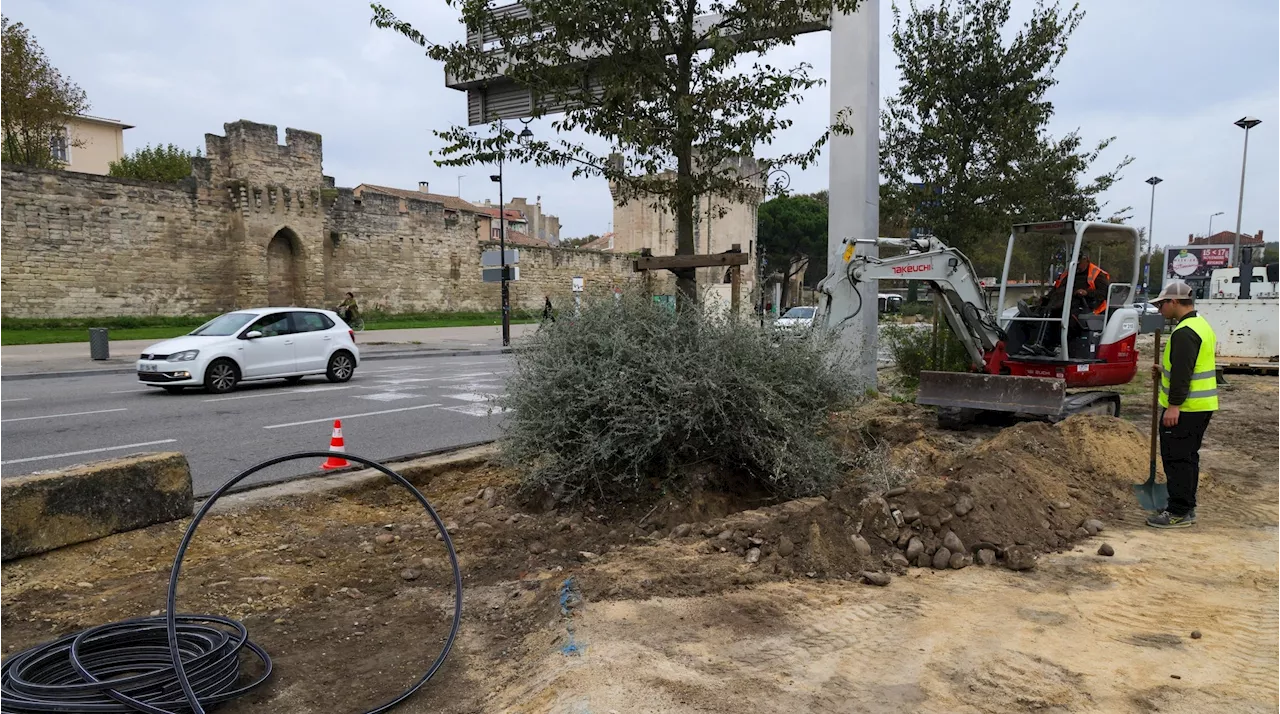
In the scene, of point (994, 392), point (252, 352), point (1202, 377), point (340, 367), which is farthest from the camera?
point (340, 367)

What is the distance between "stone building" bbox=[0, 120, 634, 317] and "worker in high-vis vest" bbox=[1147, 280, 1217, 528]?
17.7 m

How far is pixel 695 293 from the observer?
6953 mm

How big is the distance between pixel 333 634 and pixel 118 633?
850 mm

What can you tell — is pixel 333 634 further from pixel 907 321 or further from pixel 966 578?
pixel 907 321

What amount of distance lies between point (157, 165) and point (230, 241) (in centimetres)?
1991

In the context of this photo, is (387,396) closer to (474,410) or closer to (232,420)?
(474,410)

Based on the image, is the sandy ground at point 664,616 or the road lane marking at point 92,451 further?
the road lane marking at point 92,451

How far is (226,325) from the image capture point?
13.7 meters

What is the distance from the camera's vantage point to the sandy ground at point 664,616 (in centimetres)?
310

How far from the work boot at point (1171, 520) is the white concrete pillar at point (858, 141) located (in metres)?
4.32

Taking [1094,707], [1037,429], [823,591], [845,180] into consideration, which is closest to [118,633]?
[823,591]

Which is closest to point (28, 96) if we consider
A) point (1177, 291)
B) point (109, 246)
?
point (109, 246)

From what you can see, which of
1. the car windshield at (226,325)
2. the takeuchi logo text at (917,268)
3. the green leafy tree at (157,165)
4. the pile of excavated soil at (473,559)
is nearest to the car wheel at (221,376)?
the car windshield at (226,325)

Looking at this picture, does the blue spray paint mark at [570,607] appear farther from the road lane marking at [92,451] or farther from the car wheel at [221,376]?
the car wheel at [221,376]
